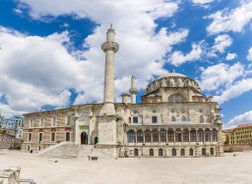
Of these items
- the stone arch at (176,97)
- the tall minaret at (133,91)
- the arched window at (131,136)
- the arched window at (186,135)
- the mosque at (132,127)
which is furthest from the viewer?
the tall minaret at (133,91)

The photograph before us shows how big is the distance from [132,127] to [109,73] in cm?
997

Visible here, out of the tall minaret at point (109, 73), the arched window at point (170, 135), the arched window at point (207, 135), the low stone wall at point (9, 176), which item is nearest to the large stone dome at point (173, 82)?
the arched window at point (170, 135)

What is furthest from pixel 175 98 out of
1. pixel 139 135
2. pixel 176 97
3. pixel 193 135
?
pixel 139 135

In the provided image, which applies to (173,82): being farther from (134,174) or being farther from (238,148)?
(134,174)

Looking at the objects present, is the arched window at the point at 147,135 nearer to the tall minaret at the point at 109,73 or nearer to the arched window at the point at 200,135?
the tall minaret at the point at 109,73

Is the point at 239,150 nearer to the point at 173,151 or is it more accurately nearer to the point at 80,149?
the point at 173,151

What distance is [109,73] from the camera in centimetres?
3428

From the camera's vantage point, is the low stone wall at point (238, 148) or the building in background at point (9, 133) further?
the building in background at point (9, 133)

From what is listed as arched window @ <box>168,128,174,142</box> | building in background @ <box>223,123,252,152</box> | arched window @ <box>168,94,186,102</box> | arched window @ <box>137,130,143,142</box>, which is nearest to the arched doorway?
arched window @ <box>137,130,143,142</box>

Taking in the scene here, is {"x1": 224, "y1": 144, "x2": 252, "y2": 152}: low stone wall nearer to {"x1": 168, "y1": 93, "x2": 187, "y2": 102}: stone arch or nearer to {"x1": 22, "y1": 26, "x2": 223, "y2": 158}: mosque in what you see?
{"x1": 22, "y1": 26, "x2": 223, "y2": 158}: mosque

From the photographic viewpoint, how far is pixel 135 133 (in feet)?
114

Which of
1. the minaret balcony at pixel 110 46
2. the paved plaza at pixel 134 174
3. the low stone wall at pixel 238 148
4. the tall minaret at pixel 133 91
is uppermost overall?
the minaret balcony at pixel 110 46

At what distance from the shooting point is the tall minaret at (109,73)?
33.0 metres

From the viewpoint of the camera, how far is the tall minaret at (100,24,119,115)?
32969 mm
